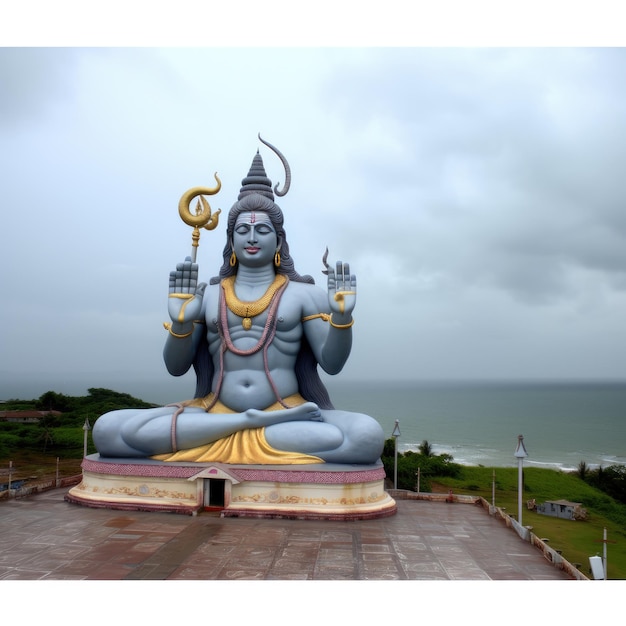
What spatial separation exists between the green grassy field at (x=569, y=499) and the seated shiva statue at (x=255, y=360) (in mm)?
4187

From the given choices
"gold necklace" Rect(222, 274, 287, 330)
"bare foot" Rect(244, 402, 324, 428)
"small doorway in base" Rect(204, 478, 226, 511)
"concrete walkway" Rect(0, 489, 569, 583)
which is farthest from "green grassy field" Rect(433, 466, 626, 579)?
"gold necklace" Rect(222, 274, 287, 330)

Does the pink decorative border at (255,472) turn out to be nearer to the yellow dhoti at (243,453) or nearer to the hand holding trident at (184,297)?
the yellow dhoti at (243,453)

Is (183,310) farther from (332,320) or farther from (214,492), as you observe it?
(214,492)

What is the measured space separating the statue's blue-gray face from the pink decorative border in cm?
321

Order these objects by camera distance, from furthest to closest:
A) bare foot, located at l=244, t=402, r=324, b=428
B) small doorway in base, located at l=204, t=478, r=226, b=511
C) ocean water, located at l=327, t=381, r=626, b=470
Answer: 1. ocean water, located at l=327, t=381, r=626, b=470
2. bare foot, located at l=244, t=402, r=324, b=428
3. small doorway in base, located at l=204, t=478, r=226, b=511

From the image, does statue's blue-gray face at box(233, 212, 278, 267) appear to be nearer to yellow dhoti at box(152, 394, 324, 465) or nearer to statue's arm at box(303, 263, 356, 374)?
statue's arm at box(303, 263, 356, 374)

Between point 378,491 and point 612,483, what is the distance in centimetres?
1631

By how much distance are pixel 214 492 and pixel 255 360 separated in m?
1.98

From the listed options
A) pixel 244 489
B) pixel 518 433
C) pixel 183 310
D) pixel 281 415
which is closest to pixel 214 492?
pixel 244 489

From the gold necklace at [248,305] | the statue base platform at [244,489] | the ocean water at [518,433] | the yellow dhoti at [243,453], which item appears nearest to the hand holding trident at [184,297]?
the gold necklace at [248,305]

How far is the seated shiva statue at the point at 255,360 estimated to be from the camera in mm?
8828

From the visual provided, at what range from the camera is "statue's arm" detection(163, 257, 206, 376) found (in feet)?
30.3

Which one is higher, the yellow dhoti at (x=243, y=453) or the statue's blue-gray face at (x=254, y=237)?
the statue's blue-gray face at (x=254, y=237)

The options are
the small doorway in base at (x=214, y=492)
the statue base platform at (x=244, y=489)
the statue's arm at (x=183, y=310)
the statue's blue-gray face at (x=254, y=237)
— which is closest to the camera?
the statue base platform at (x=244, y=489)
